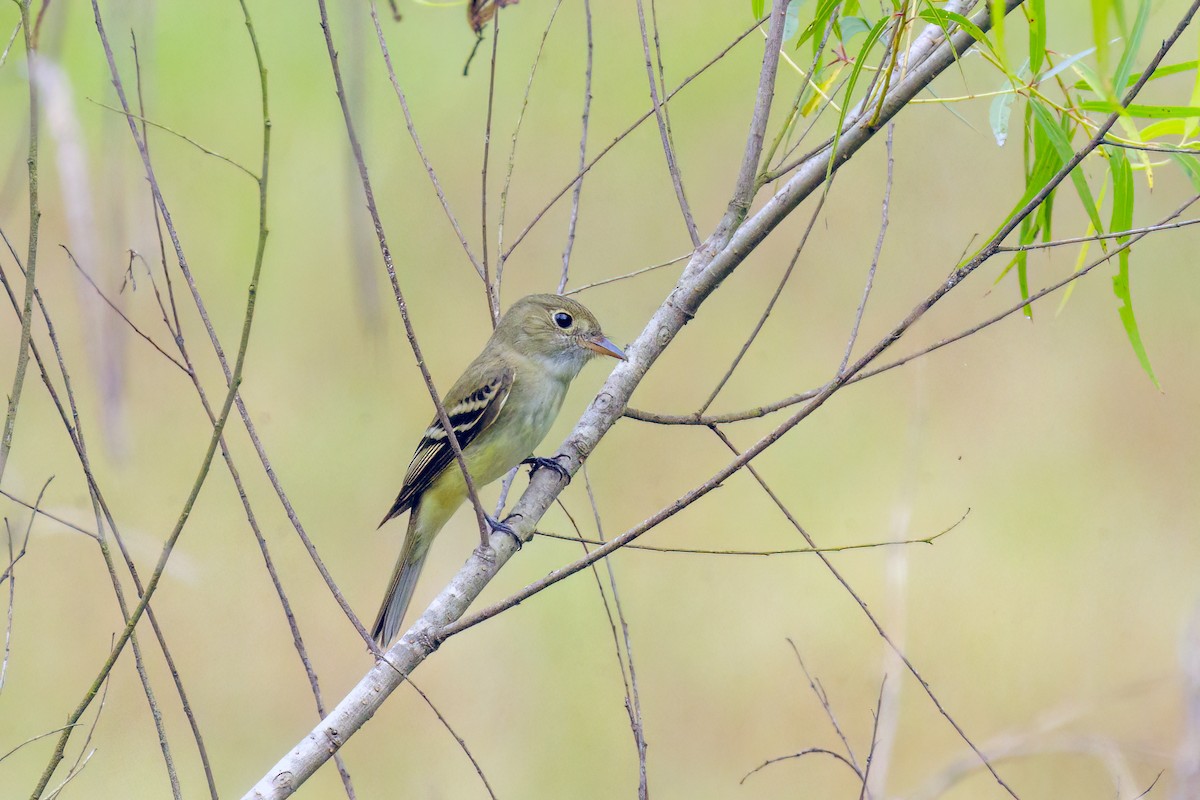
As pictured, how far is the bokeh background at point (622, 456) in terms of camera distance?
3547 millimetres

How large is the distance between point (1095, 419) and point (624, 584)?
182 centimetres

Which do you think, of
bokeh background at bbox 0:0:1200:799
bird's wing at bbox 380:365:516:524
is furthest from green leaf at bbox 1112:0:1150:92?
bokeh background at bbox 0:0:1200:799

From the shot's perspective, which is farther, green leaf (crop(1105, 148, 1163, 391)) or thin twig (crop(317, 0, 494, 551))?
green leaf (crop(1105, 148, 1163, 391))

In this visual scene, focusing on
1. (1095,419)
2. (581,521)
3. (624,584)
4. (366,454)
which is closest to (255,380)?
(366,454)

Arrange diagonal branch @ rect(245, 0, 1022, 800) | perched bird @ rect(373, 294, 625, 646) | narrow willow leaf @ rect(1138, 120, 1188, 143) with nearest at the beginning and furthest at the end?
diagonal branch @ rect(245, 0, 1022, 800)
narrow willow leaf @ rect(1138, 120, 1188, 143)
perched bird @ rect(373, 294, 625, 646)

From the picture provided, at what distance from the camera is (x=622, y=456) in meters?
3.97

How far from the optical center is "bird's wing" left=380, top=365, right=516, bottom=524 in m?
2.59

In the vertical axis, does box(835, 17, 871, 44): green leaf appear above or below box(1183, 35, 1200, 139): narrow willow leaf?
above

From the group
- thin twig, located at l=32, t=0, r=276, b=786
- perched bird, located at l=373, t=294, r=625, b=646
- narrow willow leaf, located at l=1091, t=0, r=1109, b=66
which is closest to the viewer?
narrow willow leaf, located at l=1091, t=0, r=1109, b=66

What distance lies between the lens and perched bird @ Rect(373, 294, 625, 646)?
2549mm

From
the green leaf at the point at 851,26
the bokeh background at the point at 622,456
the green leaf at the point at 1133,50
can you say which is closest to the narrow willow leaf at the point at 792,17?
the green leaf at the point at 851,26

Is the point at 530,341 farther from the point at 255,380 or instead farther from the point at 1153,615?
the point at 1153,615

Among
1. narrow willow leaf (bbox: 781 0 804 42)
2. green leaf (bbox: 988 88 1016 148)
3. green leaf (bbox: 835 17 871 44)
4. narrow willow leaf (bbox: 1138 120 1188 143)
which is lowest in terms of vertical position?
narrow willow leaf (bbox: 1138 120 1188 143)

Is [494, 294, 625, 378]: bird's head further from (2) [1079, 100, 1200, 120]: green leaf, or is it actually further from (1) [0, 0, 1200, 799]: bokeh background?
(2) [1079, 100, 1200, 120]: green leaf
